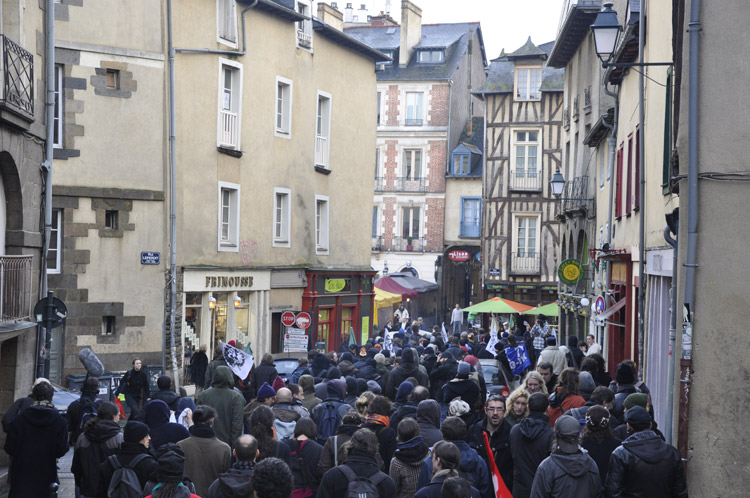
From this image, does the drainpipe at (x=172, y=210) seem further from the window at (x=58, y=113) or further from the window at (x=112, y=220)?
the window at (x=58, y=113)

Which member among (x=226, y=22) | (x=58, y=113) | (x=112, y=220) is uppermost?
(x=226, y=22)

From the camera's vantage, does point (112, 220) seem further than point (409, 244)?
No

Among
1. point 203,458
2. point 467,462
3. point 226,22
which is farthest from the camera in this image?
point 226,22

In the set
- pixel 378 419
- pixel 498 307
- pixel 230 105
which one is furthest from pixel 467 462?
pixel 498 307

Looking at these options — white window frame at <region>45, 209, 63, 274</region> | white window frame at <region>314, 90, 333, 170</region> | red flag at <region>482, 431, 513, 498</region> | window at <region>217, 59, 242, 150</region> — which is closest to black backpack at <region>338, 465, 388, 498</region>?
red flag at <region>482, 431, 513, 498</region>

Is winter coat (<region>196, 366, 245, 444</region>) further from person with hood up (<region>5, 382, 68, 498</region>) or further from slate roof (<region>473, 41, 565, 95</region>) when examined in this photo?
slate roof (<region>473, 41, 565, 95</region>)

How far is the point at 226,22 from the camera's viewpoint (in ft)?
79.8

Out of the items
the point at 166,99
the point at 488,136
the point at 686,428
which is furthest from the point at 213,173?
the point at 488,136

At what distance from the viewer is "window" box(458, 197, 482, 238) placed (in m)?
52.2

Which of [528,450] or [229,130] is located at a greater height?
[229,130]

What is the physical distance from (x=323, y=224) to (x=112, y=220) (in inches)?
370

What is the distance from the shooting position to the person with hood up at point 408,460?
7828 millimetres

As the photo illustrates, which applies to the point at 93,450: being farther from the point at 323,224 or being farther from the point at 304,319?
the point at 323,224

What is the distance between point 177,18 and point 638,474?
17.8 meters
